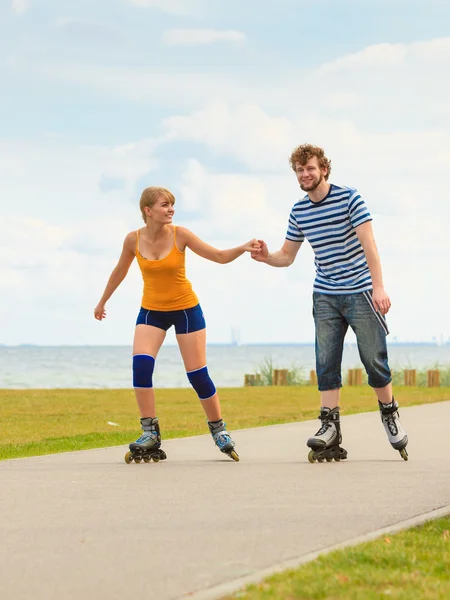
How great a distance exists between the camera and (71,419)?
53.9 ft

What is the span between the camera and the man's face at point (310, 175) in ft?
27.4

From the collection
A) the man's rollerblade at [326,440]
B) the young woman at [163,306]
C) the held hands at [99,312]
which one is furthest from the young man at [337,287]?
the held hands at [99,312]

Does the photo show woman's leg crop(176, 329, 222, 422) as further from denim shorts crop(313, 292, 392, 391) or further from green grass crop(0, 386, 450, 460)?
green grass crop(0, 386, 450, 460)

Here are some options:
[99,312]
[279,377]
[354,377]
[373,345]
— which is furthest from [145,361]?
[354,377]

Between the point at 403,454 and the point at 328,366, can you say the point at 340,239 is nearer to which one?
the point at 328,366

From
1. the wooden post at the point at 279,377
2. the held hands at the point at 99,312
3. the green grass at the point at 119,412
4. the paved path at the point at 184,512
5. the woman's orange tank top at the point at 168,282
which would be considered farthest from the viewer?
the wooden post at the point at 279,377

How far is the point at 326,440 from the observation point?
8594 millimetres

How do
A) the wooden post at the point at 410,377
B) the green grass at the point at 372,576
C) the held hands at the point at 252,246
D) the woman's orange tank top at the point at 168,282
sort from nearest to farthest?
the green grass at the point at 372,576
the woman's orange tank top at the point at 168,282
the held hands at the point at 252,246
the wooden post at the point at 410,377

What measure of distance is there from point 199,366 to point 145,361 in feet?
1.53

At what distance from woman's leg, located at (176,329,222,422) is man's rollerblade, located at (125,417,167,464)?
0.44 m

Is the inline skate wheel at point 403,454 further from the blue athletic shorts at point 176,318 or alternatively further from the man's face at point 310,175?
the man's face at point 310,175

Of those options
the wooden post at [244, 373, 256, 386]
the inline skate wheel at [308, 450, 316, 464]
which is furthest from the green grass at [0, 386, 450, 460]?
the wooden post at [244, 373, 256, 386]

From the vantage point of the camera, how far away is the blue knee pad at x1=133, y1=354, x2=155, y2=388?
8562mm

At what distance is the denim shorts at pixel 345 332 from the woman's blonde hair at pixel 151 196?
1.39 meters
